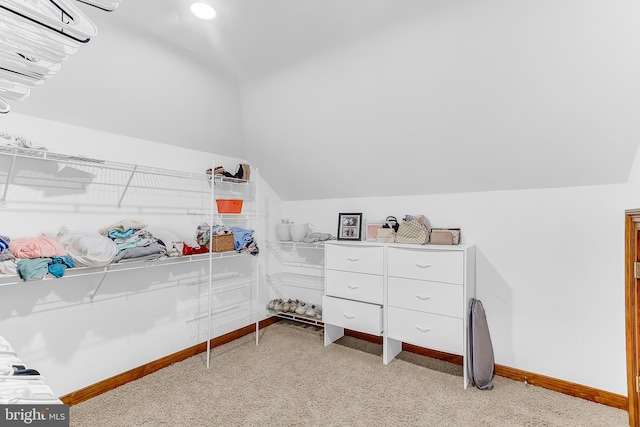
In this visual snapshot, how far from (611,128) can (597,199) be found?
Result: 1.70 feet

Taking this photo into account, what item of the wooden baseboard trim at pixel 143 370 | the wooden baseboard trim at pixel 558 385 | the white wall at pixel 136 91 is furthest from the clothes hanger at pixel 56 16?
the wooden baseboard trim at pixel 558 385

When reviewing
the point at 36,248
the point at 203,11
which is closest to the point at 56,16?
the point at 203,11

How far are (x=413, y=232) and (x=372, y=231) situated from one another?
0.51 meters

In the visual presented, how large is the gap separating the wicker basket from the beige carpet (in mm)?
945

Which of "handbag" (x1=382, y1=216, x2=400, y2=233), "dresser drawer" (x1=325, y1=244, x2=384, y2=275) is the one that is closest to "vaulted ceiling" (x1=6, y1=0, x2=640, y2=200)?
"handbag" (x1=382, y1=216, x2=400, y2=233)

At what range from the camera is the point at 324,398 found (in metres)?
2.24

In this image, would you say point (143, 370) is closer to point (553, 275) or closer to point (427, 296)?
point (427, 296)

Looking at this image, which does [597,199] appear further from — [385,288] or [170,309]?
[170,309]

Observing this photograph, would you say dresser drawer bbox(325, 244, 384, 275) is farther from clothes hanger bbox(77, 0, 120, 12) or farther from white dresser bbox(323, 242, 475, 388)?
clothes hanger bbox(77, 0, 120, 12)

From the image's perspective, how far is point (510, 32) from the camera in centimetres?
171

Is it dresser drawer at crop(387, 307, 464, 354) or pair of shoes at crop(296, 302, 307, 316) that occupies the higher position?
dresser drawer at crop(387, 307, 464, 354)

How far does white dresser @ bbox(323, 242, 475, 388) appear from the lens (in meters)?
2.45

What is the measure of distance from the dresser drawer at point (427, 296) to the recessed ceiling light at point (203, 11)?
221 cm

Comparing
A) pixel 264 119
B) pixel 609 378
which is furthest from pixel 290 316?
pixel 609 378
